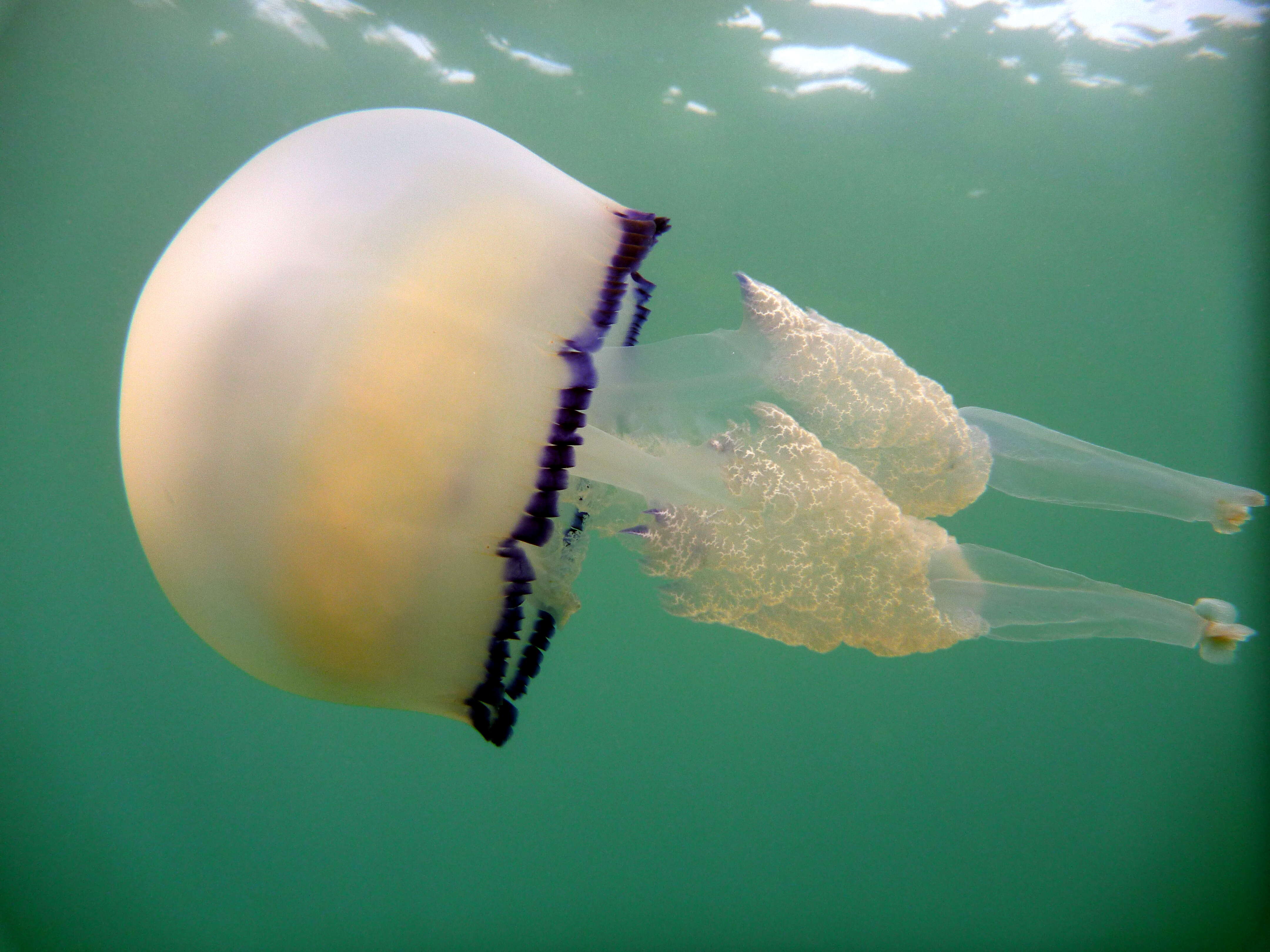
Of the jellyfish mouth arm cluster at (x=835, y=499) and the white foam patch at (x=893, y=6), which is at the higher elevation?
the white foam patch at (x=893, y=6)

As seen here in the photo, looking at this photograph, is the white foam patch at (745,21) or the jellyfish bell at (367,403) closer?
the jellyfish bell at (367,403)

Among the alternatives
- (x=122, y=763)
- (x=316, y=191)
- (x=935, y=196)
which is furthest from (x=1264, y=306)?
(x=122, y=763)

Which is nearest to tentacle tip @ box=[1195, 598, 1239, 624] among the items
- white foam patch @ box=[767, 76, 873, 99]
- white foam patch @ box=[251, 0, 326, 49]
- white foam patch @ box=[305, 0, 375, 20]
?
white foam patch @ box=[767, 76, 873, 99]

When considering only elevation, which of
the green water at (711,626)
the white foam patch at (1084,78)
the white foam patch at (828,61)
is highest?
the white foam patch at (1084,78)

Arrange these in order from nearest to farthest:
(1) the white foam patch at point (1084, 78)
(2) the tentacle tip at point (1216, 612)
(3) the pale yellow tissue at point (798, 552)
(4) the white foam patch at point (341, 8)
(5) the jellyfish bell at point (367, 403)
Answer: (5) the jellyfish bell at point (367, 403) → (3) the pale yellow tissue at point (798, 552) → (2) the tentacle tip at point (1216, 612) → (4) the white foam patch at point (341, 8) → (1) the white foam patch at point (1084, 78)

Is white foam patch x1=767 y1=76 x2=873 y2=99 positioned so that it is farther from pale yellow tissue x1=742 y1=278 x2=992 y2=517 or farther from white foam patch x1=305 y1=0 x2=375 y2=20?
pale yellow tissue x1=742 y1=278 x2=992 y2=517

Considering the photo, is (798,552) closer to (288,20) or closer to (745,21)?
(745,21)

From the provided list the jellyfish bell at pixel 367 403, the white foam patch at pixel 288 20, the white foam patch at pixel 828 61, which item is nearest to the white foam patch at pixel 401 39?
the white foam patch at pixel 288 20

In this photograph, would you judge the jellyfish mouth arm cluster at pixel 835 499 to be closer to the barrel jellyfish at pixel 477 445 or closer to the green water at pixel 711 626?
the barrel jellyfish at pixel 477 445
